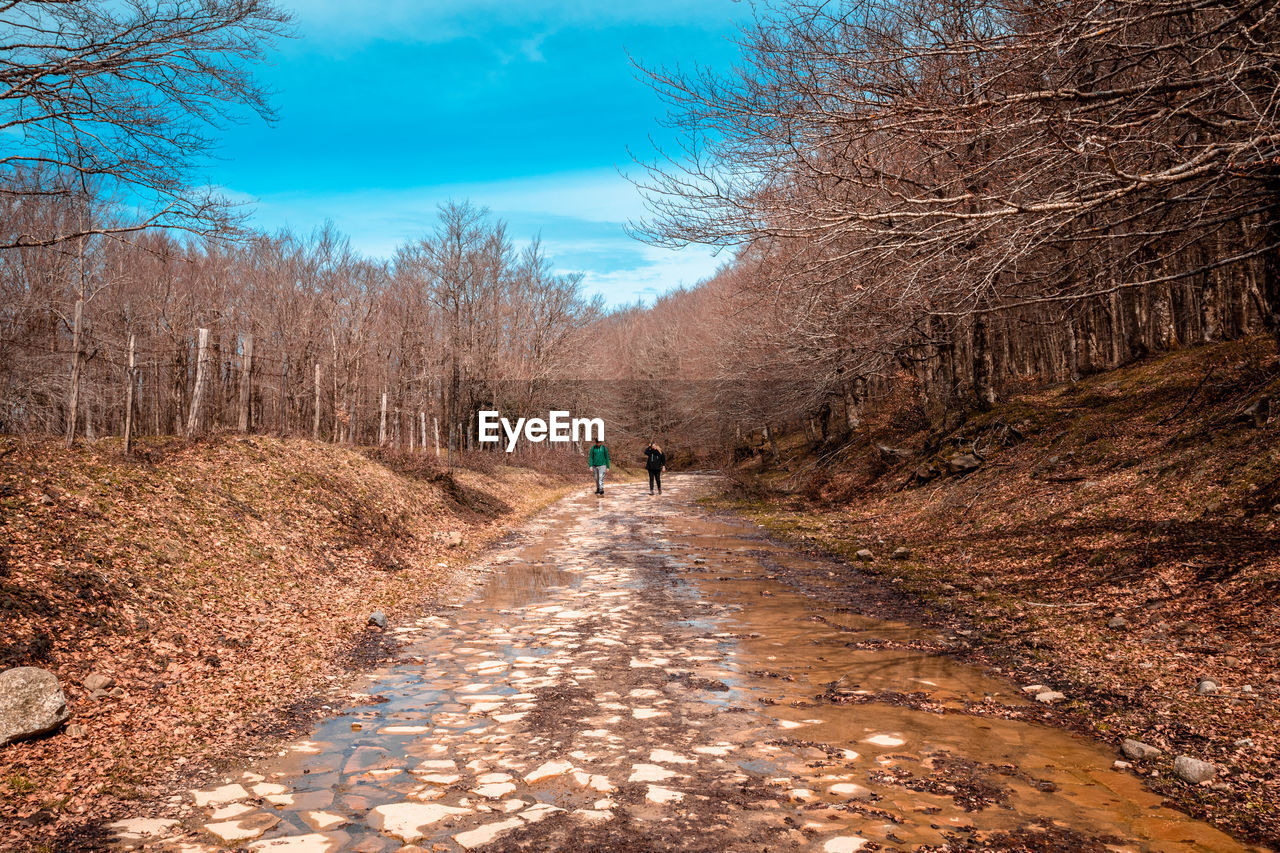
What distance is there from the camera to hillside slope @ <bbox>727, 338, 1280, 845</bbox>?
5090 mm

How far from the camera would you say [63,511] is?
773 centimetres

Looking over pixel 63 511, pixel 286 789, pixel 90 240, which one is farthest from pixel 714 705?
pixel 90 240

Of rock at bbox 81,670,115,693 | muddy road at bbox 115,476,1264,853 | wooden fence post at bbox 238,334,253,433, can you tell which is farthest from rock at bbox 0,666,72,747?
wooden fence post at bbox 238,334,253,433

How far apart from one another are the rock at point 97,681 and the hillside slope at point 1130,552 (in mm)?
7042

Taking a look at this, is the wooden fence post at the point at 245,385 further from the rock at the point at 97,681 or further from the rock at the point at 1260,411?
the rock at the point at 1260,411

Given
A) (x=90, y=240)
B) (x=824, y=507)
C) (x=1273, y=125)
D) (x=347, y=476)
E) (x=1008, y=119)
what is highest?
(x=90, y=240)

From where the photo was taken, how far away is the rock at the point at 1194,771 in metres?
4.23

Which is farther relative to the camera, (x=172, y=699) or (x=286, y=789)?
(x=172, y=699)

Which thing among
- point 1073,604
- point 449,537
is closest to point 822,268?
point 1073,604

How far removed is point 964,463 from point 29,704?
15378 millimetres

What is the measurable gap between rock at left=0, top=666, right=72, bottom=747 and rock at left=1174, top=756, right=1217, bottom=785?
6.89 m

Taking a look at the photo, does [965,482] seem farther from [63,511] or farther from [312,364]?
[312,364]

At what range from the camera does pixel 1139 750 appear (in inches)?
183

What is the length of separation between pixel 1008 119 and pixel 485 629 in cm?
753
